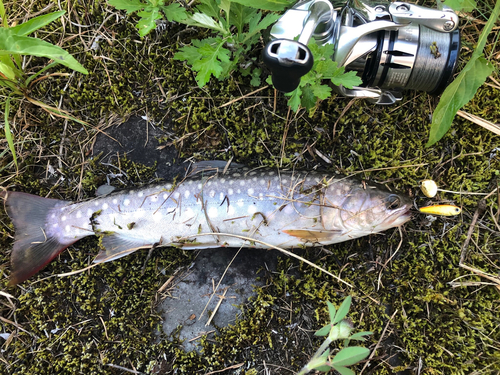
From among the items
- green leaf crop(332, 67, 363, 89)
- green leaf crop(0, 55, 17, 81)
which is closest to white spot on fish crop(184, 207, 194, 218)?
green leaf crop(332, 67, 363, 89)

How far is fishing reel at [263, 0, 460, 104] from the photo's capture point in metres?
2.11

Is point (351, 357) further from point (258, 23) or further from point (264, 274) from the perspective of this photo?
point (258, 23)

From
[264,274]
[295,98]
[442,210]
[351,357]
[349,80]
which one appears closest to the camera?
[351,357]

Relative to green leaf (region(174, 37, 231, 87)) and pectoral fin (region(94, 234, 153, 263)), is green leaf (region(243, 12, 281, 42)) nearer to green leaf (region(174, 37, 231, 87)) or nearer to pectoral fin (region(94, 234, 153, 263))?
green leaf (region(174, 37, 231, 87))

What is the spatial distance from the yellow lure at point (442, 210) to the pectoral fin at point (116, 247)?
2.36 m

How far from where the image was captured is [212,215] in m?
2.52

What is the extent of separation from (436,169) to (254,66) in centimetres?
186

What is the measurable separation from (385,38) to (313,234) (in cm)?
154

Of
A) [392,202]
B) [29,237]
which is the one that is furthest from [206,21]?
[29,237]

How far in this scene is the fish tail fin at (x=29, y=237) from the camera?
2645 mm

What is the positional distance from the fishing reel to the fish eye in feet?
2.63

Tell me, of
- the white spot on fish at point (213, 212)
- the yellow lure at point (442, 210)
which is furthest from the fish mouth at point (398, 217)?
the white spot on fish at point (213, 212)

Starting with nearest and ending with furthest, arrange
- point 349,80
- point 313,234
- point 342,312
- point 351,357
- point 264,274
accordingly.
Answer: point 351,357 → point 342,312 → point 349,80 → point 313,234 → point 264,274

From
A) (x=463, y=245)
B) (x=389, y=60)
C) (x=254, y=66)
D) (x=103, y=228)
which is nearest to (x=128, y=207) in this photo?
(x=103, y=228)
